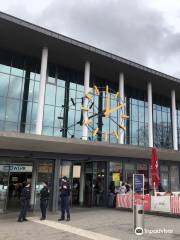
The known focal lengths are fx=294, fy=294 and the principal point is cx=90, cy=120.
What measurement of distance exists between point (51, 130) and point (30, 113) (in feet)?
6.45

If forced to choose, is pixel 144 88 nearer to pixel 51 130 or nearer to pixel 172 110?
pixel 172 110

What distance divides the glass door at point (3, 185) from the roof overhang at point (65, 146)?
4.53 feet

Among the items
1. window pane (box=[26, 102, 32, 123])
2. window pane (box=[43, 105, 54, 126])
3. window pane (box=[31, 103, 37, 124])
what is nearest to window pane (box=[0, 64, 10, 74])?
window pane (box=[26, 102, 32, 123])

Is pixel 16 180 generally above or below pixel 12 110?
below

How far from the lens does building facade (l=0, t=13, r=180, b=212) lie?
58.7 ft

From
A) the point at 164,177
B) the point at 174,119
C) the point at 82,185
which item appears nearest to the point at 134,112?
the point at 174,119

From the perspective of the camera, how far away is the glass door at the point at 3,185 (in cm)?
1666

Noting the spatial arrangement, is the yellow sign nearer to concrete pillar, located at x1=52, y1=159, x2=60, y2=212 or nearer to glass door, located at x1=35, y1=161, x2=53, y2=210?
concrete pillar, located at x1=52, y1=159, x2=60, y2=212

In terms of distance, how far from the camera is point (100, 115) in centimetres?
2403

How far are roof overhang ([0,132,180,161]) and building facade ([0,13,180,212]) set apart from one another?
50mm

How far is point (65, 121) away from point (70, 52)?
5255mm

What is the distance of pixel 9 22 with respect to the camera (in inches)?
740

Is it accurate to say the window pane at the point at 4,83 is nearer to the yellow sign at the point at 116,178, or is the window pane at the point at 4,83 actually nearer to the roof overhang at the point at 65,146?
the roof overhang at the point at 65,146

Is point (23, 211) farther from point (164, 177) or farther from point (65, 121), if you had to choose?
point (164, 177)
